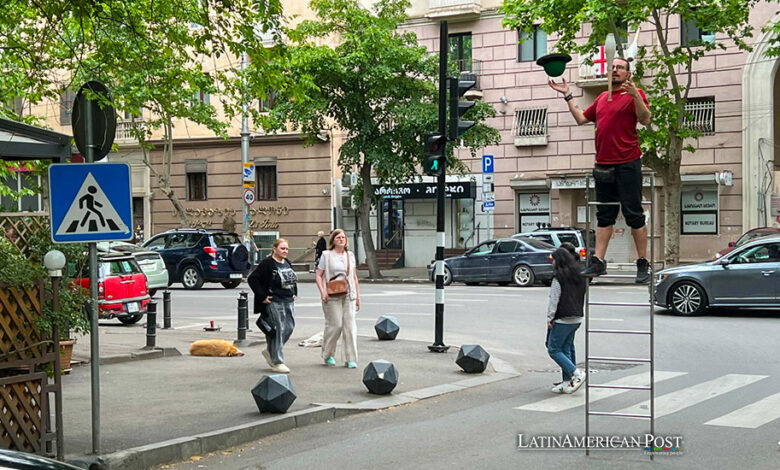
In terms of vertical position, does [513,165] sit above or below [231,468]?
above

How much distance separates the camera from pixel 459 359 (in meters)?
12.3

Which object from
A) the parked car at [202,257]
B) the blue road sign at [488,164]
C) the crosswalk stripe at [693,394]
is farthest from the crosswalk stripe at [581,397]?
the blue road sign at [488,164]

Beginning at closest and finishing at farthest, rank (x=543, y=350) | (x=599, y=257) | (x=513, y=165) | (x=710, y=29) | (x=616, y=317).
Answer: (x=599, y=257)
(x=543, y=350)
(x=616, y=317)
(x=710, y=29)
(x=513, y=165)

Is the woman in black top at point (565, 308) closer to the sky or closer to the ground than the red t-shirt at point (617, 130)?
closer to the ground

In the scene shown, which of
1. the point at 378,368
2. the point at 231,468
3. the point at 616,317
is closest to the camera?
the point at 231,468

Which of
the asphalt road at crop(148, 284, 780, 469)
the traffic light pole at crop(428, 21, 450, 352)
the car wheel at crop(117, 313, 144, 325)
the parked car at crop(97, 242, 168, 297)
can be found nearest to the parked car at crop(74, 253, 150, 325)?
the car wheel at crop(117, 313, 144, 325)

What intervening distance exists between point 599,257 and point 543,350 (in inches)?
326

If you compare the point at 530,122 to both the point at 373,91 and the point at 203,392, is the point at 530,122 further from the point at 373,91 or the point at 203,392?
the point at 203,392

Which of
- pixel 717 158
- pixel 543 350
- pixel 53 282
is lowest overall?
pixel 543 350

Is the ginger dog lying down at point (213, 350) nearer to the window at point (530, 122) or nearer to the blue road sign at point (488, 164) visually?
the blue road sign at point (488, 164)

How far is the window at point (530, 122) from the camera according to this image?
33.2 m

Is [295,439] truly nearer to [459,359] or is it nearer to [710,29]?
[459,359]

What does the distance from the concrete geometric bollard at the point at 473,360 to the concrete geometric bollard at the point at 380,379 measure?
1826 millimetres

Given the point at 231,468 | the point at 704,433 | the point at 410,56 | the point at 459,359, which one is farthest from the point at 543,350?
the point at 410,56
